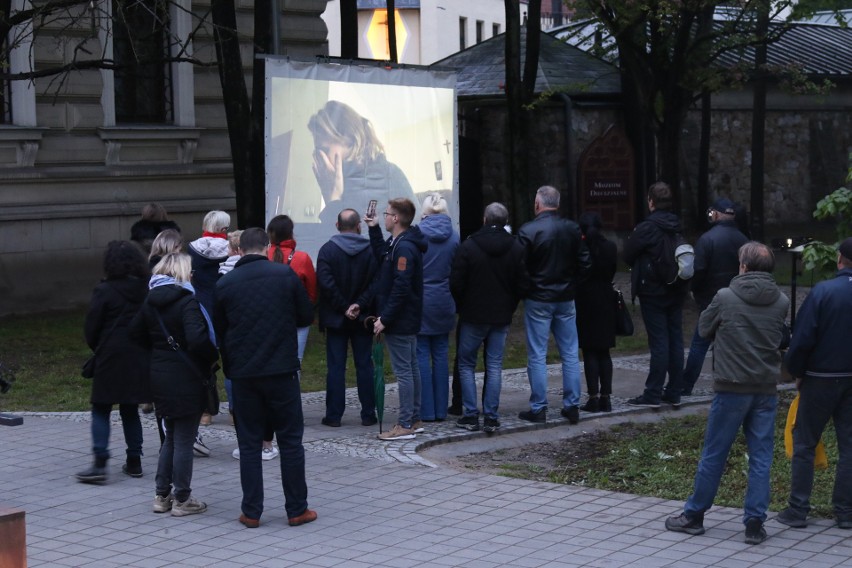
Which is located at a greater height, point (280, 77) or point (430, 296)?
point (280, 77)

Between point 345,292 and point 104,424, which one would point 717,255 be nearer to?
point 345,292

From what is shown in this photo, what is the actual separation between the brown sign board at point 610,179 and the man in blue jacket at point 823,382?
59.1ft

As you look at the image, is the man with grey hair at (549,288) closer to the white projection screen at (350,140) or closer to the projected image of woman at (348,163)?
the white projection screen at (350,140)

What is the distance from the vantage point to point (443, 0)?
46.8 m

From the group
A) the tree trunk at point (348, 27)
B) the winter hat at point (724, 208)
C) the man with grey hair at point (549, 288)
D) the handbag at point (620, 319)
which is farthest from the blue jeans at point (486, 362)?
the tree trunk at point (348, 27)

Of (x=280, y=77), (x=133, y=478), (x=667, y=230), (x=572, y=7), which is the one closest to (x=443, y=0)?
(x=572, y=7)

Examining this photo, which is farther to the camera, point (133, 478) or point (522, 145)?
point (522, 145)

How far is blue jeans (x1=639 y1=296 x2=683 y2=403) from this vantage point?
11.1 metres

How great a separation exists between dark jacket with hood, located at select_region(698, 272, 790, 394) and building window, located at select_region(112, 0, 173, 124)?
44.7ft

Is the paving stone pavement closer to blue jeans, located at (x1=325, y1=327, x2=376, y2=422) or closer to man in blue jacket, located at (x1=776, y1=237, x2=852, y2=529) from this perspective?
man in blue jacket, located at (x1=776, y1=237, x2=852, y2=529)

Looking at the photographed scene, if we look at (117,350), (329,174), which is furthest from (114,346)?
(329,174)

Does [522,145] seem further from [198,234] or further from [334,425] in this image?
[334,425]

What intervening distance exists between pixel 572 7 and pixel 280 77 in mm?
6664

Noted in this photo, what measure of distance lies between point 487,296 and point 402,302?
28.1 inches
